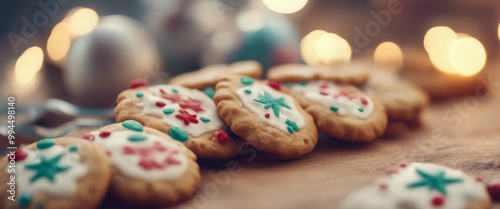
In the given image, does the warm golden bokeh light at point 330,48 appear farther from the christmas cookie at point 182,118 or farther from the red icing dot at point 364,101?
the christmas cookie at point 182,118

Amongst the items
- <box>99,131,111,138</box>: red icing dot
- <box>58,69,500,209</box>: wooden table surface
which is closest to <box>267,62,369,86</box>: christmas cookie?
<box>58,69,500,209</box>: wooden table surface

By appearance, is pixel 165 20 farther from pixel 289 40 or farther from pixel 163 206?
pixel 163 206

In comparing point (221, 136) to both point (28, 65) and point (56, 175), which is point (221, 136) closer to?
point (56, 175)

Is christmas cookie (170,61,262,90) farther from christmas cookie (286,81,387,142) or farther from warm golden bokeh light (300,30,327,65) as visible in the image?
warm golden bokeh light (300,30,327,65)

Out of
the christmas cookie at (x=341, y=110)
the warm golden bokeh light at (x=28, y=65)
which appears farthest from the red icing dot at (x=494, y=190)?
the warm golden bokeh light at (x=28, y=65)

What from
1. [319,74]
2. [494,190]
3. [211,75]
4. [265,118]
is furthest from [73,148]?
[494,190]

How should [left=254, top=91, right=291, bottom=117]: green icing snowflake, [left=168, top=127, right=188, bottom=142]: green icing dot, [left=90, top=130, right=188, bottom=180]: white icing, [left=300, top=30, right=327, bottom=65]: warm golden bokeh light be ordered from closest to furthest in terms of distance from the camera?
1. [left=90, top=130, right=188, bottom=180]: white icing
2. [left=168, top=127, right=188, bottom=142]: green icing dot
3. [left=254, top=91, right=291, bottom=117]: green icing snowflake
4. [left=300, top=30, right=327, bottom=65]: warm golden bokeh light
